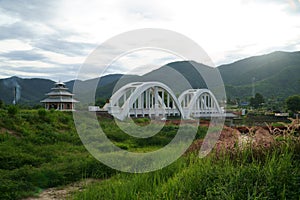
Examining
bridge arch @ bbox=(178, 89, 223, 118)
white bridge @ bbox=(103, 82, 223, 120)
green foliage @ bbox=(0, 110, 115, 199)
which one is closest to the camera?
green foliage @ bbox=(0, 110, 115, 199)

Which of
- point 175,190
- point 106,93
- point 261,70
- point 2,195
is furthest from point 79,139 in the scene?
point 261,70

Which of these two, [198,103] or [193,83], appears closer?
[198,103]

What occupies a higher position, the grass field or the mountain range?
the mountain range

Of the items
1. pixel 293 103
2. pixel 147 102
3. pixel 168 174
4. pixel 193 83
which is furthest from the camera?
pixel 193 83

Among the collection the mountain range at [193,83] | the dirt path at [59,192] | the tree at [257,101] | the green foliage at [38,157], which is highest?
the mountain range at [193,83]

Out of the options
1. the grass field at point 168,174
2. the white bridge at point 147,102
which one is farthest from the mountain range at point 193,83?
the grass field at point 168,174

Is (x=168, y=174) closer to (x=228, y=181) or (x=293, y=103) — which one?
(x=228, y=181)

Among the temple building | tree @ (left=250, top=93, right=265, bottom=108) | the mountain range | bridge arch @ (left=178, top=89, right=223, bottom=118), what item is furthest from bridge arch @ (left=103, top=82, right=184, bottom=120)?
tree @ (left=250, top=93, right=265, bottom=108)

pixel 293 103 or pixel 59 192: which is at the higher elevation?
pixel 293 103

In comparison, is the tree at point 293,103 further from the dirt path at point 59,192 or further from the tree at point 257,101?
the dirt path at point 59,192

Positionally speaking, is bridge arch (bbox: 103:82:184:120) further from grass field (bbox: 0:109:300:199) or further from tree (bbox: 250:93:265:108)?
grass field (bbox: 0:109:300:199)

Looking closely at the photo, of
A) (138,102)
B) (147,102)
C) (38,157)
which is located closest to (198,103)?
(147,102)

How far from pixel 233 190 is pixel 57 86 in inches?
994

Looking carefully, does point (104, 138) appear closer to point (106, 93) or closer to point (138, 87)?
point (138, 87)
